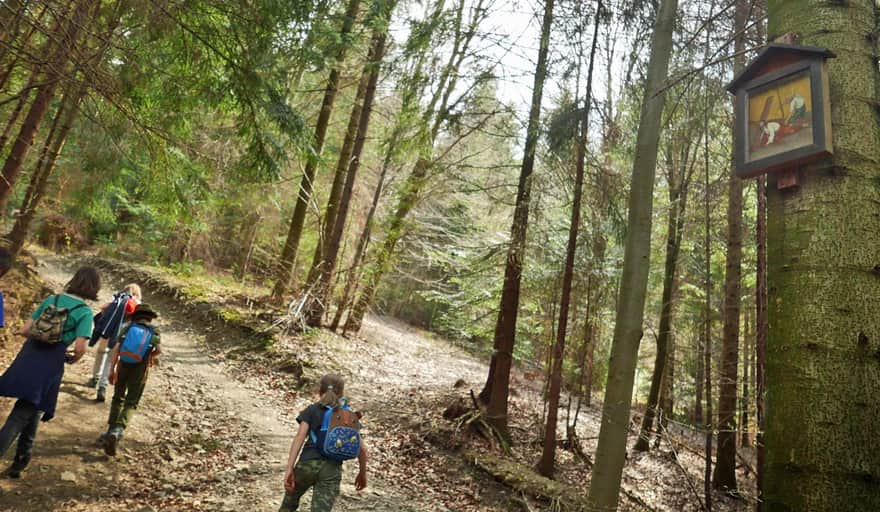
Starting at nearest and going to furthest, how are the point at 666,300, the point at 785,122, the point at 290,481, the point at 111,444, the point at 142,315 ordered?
the point at 785,122, the point at 290,481, the point at 111,444, the point at 142,315, the point at 666,300

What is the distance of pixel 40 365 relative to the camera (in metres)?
4.08

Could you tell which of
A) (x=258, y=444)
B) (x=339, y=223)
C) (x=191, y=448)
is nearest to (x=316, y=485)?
(x=191, y=448)

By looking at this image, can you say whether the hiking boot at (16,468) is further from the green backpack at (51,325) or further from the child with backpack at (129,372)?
the green backpack at (51,325)

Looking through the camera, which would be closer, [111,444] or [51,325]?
[51,325]

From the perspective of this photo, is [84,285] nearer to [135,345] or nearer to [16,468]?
[135,345]

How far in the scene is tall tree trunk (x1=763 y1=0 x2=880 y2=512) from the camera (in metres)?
1.87

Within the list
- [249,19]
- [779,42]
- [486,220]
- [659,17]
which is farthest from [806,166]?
[486,220]

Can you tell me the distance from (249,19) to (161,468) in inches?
217

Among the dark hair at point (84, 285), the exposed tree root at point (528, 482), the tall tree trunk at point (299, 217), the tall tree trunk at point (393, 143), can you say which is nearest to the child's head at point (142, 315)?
the dark hair at point (84, 285)

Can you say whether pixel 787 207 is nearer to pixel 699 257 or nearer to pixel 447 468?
pixel 447 468

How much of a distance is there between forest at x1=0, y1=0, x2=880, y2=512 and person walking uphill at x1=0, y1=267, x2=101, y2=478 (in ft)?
1.80

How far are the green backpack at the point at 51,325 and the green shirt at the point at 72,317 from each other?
2 cm

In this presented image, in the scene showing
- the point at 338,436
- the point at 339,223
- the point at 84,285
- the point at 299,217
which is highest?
the point at 299,217

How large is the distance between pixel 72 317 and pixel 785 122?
568 cm
